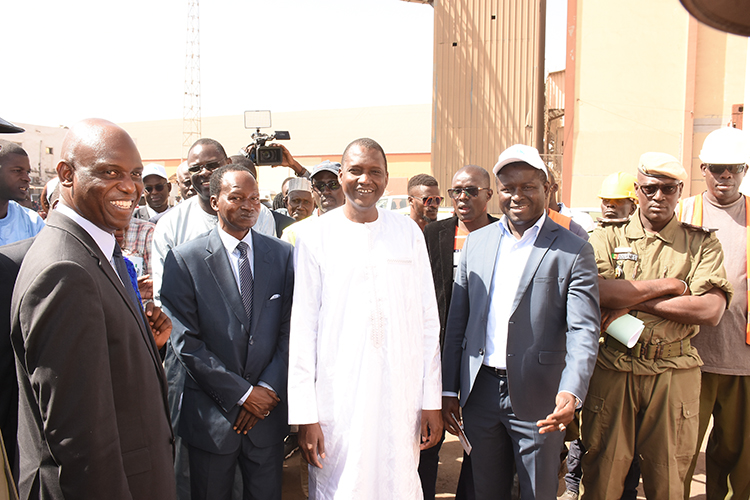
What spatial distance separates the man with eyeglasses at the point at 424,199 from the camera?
4.20 metres

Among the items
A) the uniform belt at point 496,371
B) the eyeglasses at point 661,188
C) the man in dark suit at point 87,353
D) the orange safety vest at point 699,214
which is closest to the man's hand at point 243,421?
the man in dark suit at point 87,353

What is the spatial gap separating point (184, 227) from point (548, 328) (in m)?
2.43

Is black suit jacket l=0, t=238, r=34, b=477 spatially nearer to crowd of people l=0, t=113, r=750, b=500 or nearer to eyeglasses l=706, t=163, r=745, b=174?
crowd of people l=0, t=113, r=750, b=500

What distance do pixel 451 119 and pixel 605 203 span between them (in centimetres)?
657

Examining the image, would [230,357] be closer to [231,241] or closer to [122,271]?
[231,241]

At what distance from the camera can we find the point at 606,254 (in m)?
3.03

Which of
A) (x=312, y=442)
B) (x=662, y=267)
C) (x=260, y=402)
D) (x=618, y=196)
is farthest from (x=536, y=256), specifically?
(x=618, y=196)

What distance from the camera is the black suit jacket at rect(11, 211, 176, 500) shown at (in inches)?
57.6

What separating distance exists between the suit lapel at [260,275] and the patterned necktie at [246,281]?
0.11ft

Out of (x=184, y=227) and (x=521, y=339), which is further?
(x=184, y=227)

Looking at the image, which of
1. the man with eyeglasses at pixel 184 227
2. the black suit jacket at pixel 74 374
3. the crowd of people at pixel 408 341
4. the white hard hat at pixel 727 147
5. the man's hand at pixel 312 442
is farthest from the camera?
the white hard hat at pixel 727 147

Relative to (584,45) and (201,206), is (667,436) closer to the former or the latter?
(201,206)

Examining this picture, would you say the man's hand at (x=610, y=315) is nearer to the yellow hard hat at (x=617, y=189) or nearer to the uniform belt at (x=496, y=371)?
the uniform belt at (x=496, y=371)

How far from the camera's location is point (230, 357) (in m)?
2.57
